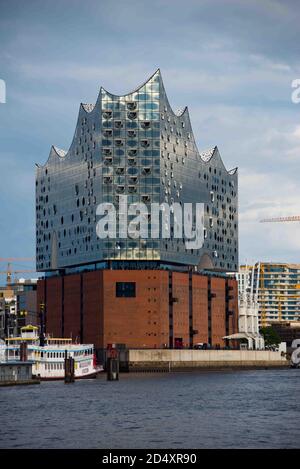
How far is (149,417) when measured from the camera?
85.1 meters

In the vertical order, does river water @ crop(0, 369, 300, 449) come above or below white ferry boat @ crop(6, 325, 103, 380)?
below

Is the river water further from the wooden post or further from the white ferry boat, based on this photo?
the white ferry boat

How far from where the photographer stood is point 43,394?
118 metres

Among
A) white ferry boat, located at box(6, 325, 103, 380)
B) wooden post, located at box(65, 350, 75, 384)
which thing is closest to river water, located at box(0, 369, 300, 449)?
wooden post, located at box(65, 350, 75, 384)

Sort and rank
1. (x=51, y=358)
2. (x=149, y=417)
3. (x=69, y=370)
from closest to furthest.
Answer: (x=149, y=417) < (x=69, y=370) < (x=51, y=358)

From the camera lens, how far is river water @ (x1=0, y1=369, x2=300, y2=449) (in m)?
67.2

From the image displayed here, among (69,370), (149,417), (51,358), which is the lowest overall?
(149,417)

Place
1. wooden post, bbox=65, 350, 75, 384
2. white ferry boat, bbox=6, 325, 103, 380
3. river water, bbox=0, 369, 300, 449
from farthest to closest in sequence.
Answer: white ferry boat, bbox=6, 325, 103, 380 → wooden post, bbox=65, 350, 75, 384 → river water, bbox=0, 369, 300, 449

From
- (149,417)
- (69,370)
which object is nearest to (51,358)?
(69,370)

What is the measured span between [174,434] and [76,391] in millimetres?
56939

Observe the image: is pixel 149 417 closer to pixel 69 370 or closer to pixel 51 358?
pixel 69 370

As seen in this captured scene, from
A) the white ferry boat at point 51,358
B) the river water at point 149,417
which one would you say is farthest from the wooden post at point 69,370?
the river water at point 149,417

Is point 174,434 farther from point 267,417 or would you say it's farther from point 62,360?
point 62,360

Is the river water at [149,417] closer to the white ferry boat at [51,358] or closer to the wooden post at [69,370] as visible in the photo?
the wooden post at [69,370]
